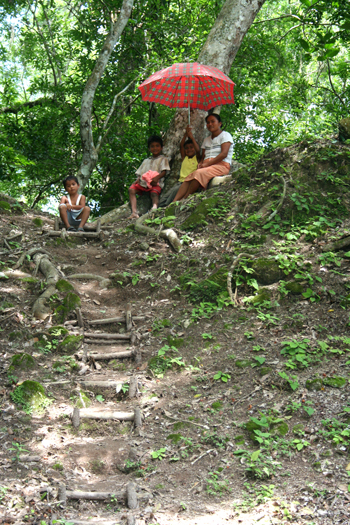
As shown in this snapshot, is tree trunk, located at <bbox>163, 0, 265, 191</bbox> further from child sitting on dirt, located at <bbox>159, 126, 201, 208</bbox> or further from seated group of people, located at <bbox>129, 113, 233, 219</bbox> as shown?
child sitting on dirt, located at <bbox>159, 126, 201, 208</bbox>

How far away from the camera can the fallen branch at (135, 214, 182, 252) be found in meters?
6.71

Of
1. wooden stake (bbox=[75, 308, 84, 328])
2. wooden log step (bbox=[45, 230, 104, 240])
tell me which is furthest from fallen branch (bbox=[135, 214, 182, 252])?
wooden stake (bbox=[75, 308, 84, 328])

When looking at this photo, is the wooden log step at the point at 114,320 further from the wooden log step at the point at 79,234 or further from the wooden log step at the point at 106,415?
the wooden log step at the point at 79,234

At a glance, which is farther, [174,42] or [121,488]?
[174,42]

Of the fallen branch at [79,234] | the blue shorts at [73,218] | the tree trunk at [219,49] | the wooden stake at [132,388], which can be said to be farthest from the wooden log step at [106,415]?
the tree trunk at [219,49]

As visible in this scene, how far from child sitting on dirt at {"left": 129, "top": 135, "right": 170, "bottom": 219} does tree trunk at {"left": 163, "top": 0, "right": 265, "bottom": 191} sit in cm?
26

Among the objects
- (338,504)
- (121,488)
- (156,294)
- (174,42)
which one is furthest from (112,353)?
(174,42)

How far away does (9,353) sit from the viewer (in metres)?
4.66

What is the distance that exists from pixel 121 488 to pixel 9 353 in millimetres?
2004

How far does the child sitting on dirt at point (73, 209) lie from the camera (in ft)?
26.1

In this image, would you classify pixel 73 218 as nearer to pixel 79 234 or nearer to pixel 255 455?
pixel 79 234

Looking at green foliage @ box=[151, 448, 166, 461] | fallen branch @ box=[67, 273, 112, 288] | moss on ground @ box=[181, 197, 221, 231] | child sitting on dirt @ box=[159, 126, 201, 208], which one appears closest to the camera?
green foliage @ box=[151, 448, 166, 461]

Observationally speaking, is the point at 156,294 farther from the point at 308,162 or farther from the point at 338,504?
the point at 338,504

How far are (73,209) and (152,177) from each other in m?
1.58
